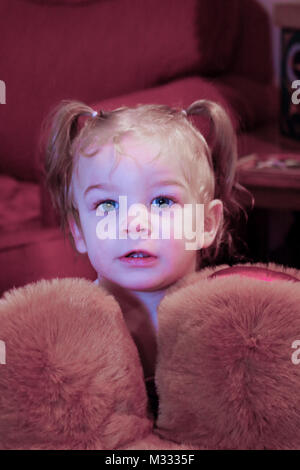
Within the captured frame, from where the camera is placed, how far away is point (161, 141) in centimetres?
79

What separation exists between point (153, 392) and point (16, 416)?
0.19 meters

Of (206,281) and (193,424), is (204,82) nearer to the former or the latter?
(206,281)

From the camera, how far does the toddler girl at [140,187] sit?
30.3 inches

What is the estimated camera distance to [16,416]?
0.64 meters

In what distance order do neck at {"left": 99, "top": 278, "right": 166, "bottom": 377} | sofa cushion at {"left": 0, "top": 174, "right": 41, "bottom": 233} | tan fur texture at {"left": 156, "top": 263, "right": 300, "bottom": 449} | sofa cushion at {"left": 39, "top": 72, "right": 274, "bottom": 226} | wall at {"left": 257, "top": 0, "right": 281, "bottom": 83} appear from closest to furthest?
tan fur texture at {"left": 156, "top": 263, "right": 300, "bottom": 449} < neck at {"left": 99, "top": 278, "right": 166, "bottom": 377} < sofa cushion at {"left": 39, "top": 72, "right": 274, "bottom": 226} < sofa cushion at {"left": 0, "top": 174, "right": 41, "bottom": 233} < wall at {"left": 257, "top": 0, "right": 281, "bottom": 83}

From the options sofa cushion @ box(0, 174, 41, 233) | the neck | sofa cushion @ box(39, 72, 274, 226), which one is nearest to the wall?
sofa cushion @ box(39, 72, 274, 226)

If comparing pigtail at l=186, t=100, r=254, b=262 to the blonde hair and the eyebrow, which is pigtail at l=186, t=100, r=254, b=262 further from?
the eyebrow

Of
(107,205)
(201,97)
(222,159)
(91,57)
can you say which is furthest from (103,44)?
(107,205)

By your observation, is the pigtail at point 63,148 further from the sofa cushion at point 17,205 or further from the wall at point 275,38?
the wall at point 275,38

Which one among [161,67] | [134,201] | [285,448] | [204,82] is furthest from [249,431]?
[161,67]

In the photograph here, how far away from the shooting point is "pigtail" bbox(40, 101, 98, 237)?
88cm

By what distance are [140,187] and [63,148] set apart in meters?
0.18

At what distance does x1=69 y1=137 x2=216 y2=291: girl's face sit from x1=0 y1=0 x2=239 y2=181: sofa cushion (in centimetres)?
58

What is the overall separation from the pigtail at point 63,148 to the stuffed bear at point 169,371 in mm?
259
